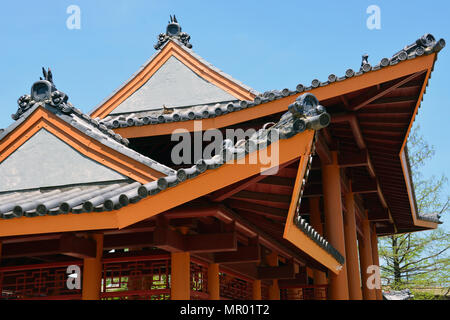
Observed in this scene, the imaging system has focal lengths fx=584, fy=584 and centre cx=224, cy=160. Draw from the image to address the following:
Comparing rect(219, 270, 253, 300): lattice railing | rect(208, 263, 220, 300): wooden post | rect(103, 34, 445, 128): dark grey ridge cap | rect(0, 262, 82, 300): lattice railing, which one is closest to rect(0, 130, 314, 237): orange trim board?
rect(0, 262, 82, 300): lattice railing

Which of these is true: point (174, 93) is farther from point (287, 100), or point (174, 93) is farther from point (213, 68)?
point (287, 100)

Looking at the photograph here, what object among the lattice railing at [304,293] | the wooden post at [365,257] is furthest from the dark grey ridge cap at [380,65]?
the wooden post at [365,257]

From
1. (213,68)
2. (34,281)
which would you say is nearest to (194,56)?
(213,68)

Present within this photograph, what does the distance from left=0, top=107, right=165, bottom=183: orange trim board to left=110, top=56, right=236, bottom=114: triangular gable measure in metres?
4.49

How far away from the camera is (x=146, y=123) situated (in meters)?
9.24

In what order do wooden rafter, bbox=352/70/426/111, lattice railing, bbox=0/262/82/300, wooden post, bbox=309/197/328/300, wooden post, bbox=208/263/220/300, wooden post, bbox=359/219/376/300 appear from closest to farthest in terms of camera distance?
lattice railing, bbox=0/262/82/300
wooden post, bbox=208/263/220/300
wooden rafter, bbox=352/70/426/111
wooden post, bbox=309/197/328/300
wooden post, bbox=359/219/376/300

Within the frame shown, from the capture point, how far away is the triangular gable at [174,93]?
10.9 metres

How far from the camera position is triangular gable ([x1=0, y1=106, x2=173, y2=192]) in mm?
5910

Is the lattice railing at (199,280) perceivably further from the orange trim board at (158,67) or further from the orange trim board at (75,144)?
the orange trim board at (158,67)

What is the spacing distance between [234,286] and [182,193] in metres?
4.00

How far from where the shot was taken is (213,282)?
22.8ft

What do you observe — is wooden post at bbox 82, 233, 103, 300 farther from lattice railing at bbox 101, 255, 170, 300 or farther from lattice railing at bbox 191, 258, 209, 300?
lattice railing at bbox 191, 258, 209, 300
